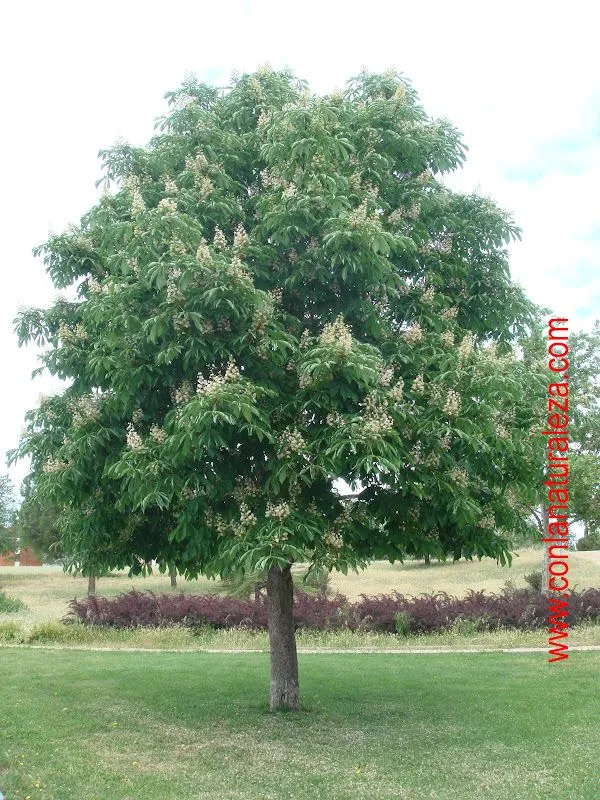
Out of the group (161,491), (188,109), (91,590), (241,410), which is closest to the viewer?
(241,410)

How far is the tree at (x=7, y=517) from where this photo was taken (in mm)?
55031

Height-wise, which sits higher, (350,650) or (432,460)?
(432,460)

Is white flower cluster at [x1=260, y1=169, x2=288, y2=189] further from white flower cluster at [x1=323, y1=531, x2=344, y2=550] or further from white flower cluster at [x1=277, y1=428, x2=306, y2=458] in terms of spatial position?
white flower cluster at [x1=323, y1=531, x2=344, y2=550]

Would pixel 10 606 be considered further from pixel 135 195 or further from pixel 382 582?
pixel 135 195

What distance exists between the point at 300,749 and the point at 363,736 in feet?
4.15

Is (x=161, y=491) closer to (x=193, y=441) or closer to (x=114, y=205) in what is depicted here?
(x=193, y=441)

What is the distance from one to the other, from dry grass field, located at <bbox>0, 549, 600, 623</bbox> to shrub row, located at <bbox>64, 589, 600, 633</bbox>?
7191 mm

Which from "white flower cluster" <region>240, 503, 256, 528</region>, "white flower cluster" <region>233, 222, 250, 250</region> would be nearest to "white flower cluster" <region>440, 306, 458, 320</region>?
"white flower cluster" <region>233, 222, 250, 250</region>

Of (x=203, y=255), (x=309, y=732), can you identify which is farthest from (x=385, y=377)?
(x=309, y=732)

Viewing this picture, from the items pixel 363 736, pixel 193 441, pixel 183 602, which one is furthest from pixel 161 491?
pixel 183 602

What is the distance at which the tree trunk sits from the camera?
12656mm

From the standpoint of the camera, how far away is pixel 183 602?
27.8 metres

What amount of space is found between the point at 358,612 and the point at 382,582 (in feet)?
59.5

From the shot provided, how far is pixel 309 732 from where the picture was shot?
12.1 metres
